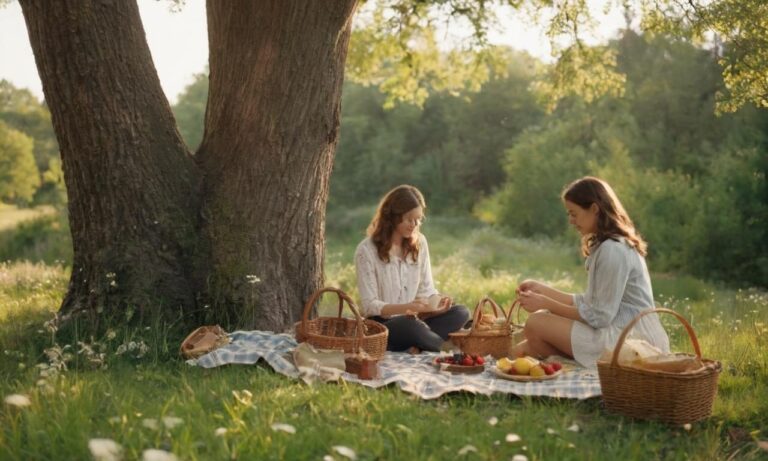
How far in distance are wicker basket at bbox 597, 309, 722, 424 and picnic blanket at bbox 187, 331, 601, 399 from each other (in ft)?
1.03

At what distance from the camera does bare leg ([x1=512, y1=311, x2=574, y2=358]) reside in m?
5.99

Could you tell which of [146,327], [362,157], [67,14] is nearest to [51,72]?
[67,14]

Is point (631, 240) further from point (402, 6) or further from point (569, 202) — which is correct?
point (402, 6)

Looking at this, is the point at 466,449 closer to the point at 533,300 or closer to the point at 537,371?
the point at 537,371

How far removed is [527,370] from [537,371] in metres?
0.08

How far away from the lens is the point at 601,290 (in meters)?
5.66

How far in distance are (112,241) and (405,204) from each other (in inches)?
98.0

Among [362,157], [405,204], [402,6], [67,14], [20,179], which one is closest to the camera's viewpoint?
[67,14]

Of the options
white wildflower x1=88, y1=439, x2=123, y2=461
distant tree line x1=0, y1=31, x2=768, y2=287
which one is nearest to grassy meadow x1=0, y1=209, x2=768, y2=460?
white wildflower x1=88, y1=439, x2=123, y2=461

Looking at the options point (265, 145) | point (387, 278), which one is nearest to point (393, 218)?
point (387, 278)

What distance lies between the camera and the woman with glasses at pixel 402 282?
6.57 m

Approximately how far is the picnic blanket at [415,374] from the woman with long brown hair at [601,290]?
0.86 ft

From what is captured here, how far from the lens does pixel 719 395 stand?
5.24 meters

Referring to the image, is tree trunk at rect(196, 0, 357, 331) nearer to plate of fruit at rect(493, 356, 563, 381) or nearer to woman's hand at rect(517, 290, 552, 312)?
woman's hand at rect(517, 290, 552, 312)
